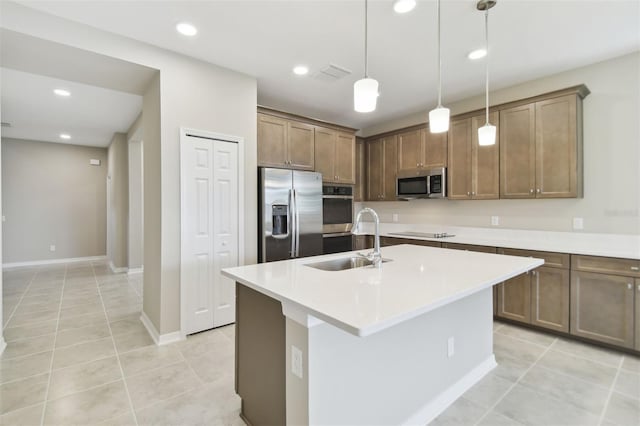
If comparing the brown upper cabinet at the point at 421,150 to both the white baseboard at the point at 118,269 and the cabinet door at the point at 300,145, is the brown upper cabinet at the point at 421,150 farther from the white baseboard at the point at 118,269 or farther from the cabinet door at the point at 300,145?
the white baseboard at the point at 118,269

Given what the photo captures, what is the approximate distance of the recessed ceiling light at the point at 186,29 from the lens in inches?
96.6

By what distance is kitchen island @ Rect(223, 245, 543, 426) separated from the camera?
50.2 inches

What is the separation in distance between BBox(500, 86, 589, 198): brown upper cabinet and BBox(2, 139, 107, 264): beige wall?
826 cm

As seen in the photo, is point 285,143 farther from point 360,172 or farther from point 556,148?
point 556,148

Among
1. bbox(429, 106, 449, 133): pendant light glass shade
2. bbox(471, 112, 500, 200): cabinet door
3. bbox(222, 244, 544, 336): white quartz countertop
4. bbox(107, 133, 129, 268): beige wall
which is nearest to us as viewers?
bbox(222, 244, 544, 336): white quartz countertop

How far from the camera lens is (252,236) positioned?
3375 millimetres

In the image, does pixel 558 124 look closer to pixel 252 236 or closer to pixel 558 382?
pixel 558 382

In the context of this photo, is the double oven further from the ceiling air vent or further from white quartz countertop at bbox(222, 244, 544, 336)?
white quartz countertop at bbox(222, 244, 544, 336)

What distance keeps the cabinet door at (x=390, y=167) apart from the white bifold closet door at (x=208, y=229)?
8.28 ft

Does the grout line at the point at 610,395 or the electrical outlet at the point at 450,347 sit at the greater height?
the electrical outlet at the point at 450,347

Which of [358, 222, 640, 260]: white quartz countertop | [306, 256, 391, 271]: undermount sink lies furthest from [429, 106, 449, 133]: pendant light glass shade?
[358, 222, 640, 260]: white quartz countertop

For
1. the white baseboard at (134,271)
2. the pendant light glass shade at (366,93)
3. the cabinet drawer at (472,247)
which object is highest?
the pendant light glass shade at (366,93)

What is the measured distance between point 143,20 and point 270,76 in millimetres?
1353

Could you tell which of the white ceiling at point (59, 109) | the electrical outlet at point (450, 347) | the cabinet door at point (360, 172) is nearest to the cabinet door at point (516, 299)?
the electrical outlet at point (450, 347)
